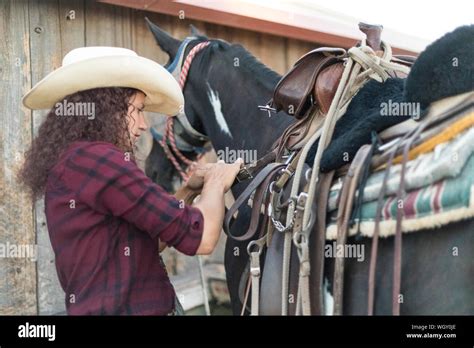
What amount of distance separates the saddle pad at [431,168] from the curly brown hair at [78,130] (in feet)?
2.38

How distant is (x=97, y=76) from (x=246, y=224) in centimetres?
74

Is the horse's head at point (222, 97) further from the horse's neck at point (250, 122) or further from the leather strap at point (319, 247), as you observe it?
the leather strap at point (319, 247)

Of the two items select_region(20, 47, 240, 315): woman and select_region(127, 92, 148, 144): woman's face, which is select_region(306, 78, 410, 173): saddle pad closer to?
select_region(20, 47, 240, 315): woman

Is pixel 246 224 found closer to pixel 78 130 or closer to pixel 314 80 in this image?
pixel 314 80

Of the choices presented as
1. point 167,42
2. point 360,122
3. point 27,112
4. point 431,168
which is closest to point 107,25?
point 167,42

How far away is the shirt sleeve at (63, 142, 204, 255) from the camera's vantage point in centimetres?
175

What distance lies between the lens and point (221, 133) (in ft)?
9.03

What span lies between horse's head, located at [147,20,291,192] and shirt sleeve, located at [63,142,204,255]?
87 centimetres

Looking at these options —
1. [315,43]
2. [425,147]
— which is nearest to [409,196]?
[425,147]

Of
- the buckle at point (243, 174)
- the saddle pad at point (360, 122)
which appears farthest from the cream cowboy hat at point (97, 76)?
the saddle pad at point (360, 122)

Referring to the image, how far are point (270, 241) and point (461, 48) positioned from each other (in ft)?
2.53

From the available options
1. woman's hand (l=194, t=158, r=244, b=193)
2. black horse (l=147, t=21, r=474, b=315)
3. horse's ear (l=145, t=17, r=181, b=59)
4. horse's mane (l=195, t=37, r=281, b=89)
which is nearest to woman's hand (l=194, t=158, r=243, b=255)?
woman's hand (l=194, t=158, r=244, b=193)

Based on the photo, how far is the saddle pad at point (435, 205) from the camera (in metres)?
1.47

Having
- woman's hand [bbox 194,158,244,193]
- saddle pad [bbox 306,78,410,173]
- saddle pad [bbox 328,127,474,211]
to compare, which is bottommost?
saddle pad [bbox 328,127,474,211]
